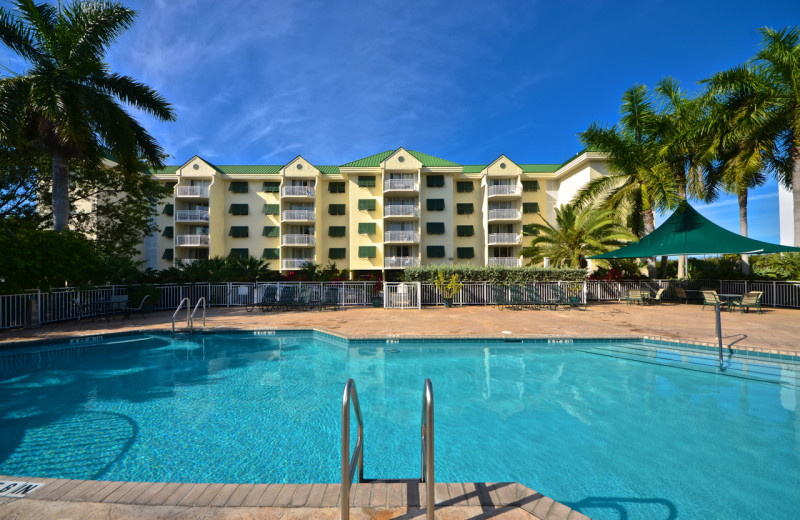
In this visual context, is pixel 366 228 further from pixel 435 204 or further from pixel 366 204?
pixel 435 204

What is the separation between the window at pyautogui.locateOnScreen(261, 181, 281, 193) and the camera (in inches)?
1220

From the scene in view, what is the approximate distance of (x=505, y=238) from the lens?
2906cm

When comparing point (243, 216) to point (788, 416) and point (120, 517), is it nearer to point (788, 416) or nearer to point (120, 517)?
point (120, 517)

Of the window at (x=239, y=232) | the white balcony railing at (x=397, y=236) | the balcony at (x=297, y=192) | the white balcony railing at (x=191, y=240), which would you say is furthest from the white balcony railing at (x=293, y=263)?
the white balcony railing at (x=191, y=240)

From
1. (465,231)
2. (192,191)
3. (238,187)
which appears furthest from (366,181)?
(192,191)

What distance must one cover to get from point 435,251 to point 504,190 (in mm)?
8485

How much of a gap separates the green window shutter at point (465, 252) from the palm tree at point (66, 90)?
2370 centimetres

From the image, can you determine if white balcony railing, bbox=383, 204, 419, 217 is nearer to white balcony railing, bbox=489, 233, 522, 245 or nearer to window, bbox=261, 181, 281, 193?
white balcony railing, bbox=489, 233, 522, 245

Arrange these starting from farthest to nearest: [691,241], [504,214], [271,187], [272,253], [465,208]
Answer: [271,187] < [465,208] < [272,253] < [504,214] < [691,241]

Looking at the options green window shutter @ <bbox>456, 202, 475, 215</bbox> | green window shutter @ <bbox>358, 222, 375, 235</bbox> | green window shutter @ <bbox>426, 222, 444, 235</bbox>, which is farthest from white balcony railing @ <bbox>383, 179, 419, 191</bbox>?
green window shutter @ <bbox>456, 202, 475, 215</bbox>

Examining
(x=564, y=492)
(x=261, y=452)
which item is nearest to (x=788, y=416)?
(x=564, y=492)

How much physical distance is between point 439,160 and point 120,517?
3167 centimetres

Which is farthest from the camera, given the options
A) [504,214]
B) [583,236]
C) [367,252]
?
[504,214]

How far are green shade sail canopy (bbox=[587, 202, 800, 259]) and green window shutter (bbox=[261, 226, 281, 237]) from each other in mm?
25898
